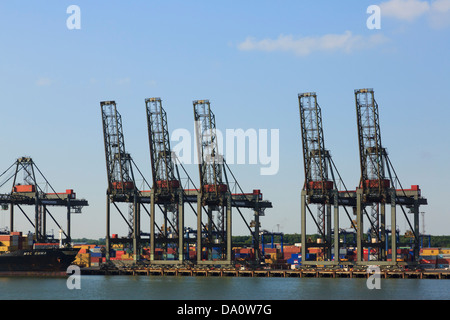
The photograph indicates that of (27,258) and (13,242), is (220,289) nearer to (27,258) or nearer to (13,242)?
(27,258)

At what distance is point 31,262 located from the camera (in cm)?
13212

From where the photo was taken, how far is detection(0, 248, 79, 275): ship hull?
431 feet

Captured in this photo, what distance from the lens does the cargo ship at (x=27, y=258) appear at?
131m

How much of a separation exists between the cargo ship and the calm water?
8.42 metres

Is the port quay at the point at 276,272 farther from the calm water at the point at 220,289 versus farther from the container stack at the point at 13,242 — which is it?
the container stack at the point at 13,242

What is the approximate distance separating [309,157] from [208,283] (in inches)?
1199

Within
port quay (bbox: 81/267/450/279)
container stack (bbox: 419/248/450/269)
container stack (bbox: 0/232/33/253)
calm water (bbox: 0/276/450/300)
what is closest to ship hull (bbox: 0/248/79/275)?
container stack (bbox: 0/232/33/253)

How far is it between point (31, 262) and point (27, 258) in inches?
35.3

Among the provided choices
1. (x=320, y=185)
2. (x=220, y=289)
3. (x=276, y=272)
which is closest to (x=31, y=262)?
(x=276, y=272)

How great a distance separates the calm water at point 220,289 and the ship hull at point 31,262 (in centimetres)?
837

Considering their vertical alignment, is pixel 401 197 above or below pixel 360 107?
below
